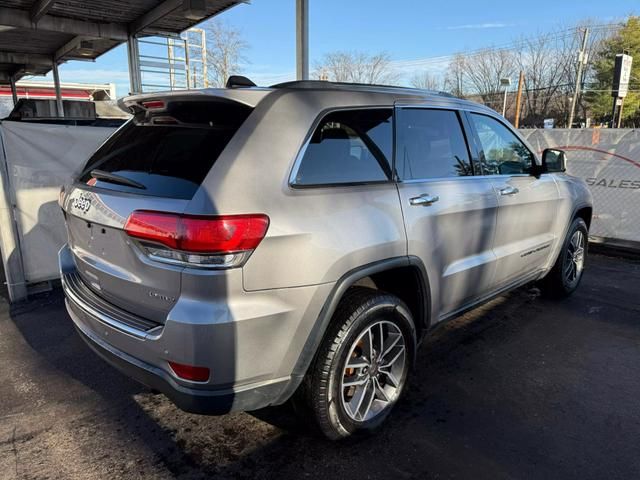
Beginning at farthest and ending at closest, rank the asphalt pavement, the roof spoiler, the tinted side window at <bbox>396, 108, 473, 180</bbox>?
the tinted side window at <bbox>396, 108, 473, 180</bbox>, the roof spoiler, the asphalt pavement

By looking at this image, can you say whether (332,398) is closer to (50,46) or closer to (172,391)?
(172,391)

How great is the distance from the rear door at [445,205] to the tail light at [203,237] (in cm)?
104

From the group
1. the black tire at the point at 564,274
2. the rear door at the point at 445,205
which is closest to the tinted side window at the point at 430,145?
the rear door at the point at 445,205

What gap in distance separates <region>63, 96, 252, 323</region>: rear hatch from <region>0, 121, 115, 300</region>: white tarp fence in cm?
248

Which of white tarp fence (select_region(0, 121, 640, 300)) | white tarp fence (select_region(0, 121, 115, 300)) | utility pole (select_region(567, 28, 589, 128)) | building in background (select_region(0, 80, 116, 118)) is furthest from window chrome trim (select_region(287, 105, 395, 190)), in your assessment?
utility pole (select_region(567, 28, 589, 128))

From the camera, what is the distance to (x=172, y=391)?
6.98 ft

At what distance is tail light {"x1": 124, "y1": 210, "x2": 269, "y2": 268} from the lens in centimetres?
195

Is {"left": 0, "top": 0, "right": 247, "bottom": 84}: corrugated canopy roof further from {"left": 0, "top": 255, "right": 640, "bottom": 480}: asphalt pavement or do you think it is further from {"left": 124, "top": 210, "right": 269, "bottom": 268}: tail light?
{"left": 124, "top": 210, "right": 269, "bottom": 268}: tail light

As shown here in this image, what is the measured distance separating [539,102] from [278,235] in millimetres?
54516

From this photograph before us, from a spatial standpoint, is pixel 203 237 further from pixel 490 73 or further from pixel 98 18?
pixel 490 73

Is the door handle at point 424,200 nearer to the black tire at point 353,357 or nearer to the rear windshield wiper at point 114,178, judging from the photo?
the black tire at point 353,357

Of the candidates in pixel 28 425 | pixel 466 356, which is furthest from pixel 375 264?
pixel 28 425

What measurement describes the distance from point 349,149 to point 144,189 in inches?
42.1

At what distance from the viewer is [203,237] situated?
1951 mm
